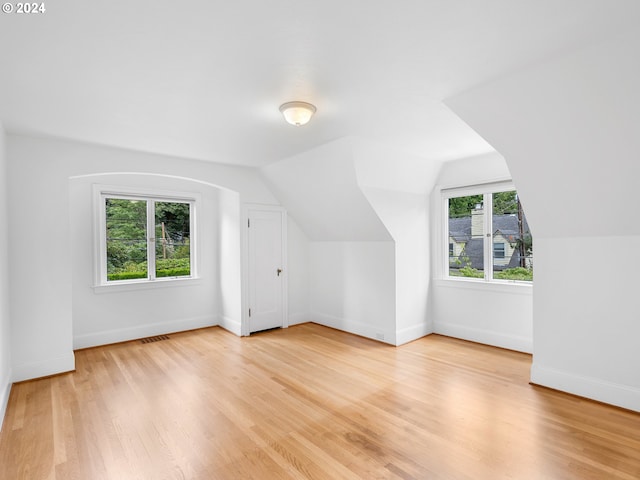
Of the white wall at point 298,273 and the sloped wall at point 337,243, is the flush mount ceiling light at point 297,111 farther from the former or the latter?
the white wall at point 298,273

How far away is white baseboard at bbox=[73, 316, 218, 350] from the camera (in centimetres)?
462

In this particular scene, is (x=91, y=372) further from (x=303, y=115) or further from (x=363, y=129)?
(x=363, y=129)

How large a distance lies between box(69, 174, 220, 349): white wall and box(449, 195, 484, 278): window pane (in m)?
3.75

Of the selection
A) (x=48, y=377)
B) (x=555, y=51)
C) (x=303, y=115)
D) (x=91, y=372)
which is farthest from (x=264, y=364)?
(x=555, y=51)

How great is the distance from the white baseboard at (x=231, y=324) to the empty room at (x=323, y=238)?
67mm

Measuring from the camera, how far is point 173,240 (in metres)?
→ 5.47

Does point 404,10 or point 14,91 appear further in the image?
point 14,91

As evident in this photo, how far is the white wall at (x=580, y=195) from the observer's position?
225cm

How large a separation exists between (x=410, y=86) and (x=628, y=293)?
2.54m

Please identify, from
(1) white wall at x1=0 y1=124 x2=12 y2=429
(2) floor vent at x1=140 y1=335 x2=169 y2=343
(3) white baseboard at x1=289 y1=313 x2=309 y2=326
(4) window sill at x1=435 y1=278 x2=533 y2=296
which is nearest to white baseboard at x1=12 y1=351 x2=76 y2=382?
(1) white wall at x1=0 y1=124 x2=12 y2=429

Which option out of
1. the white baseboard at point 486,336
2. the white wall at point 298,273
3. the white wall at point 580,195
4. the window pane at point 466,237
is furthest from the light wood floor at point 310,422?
the white wall at point 298,273

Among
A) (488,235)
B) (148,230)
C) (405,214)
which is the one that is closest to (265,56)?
(405,214)

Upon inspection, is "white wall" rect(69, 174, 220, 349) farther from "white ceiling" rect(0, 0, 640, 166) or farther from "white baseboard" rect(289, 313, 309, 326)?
"white ceiling" rect(0, 0, 640, 166)

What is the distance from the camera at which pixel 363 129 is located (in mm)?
3498
